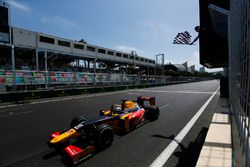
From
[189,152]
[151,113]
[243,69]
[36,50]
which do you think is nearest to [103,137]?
[189,152]

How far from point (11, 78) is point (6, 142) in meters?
8.44

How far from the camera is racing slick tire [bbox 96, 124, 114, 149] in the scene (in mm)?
3321

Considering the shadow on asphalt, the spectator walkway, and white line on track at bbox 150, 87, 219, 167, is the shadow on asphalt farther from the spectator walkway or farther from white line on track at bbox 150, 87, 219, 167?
the spectator walkway

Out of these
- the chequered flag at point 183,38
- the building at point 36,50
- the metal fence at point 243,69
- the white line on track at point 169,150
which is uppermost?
the building at point 36,50

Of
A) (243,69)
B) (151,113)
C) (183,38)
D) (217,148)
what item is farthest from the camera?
(183,38)

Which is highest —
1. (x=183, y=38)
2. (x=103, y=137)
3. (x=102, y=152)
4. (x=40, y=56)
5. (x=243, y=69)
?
(x=40, y=56)

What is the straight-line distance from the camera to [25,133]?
4.44 meters

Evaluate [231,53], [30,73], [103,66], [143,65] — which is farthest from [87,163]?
[143,65]

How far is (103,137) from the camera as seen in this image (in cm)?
343

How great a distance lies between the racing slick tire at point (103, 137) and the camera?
332 centimetres

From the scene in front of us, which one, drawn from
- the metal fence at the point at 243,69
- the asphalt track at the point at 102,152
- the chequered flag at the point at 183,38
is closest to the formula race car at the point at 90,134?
the asphalt track at the point at 102,152

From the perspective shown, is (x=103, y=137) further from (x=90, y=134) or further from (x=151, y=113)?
(x=151, y=113)

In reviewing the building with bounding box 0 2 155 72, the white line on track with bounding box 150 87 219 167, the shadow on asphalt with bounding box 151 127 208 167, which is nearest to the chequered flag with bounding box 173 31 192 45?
the white line on track with bounding box 150 87 219 167

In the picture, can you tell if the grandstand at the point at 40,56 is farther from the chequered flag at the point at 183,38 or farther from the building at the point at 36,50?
the chequered flag at the point at 183,38
